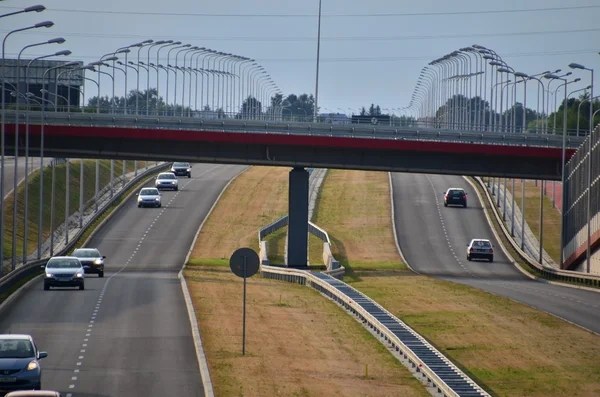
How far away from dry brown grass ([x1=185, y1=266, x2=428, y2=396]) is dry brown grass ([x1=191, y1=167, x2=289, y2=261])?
3688 centimetres

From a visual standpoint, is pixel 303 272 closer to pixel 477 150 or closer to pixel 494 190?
pixel 477 150

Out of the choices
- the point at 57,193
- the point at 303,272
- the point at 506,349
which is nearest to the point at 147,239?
the point at 57,193

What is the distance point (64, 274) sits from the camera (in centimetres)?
5491

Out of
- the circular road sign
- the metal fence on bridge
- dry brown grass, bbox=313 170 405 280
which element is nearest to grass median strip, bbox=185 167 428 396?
the circular road sign

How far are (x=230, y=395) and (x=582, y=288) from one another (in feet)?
147

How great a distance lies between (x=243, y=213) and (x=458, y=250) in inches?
947

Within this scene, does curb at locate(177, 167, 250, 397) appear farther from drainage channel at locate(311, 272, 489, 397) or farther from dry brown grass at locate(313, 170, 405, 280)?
dry brown grass at locate(313, 170, 405, 280)

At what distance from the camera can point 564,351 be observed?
38.1m

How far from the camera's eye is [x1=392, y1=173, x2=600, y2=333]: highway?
56844 millimetres

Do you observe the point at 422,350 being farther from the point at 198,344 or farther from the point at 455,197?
the point at 455,197

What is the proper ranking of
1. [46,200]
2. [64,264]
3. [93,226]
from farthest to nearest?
[46,200], [93,226], [64,264]

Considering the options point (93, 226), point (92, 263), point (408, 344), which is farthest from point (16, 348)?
point (93, 226)

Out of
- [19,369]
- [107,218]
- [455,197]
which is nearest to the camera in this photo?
[19,369]

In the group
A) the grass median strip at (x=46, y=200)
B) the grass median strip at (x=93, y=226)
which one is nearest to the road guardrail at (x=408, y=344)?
the grass median strip at (x=93, y=226)
